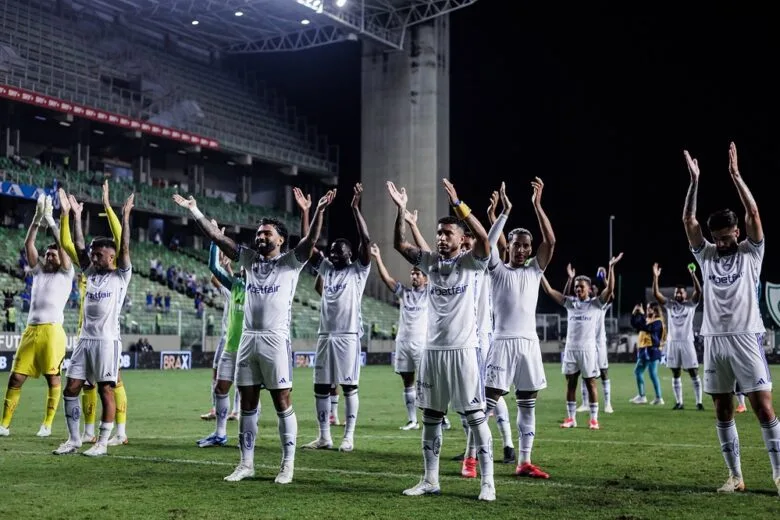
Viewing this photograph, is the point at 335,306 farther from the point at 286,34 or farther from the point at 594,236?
the point at 594,236

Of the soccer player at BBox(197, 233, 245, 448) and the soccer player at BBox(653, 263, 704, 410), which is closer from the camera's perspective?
the soccer player at BBox(197, 233, 245, 448)

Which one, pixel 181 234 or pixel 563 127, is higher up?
pixel 563 127

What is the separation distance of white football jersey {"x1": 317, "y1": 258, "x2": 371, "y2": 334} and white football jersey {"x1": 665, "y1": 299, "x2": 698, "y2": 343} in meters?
10.2

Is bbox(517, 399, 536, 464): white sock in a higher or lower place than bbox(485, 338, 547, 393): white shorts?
lower

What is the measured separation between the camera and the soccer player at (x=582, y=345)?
51.8 feet

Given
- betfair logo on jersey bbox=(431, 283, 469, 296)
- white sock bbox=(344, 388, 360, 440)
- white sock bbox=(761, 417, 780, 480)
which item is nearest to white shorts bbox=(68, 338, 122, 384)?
white sock bbox=(344, 388, 360, 440)

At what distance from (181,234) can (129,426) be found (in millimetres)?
43317

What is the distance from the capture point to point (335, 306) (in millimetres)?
12883

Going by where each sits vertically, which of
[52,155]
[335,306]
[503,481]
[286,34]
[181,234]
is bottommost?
[503,481]

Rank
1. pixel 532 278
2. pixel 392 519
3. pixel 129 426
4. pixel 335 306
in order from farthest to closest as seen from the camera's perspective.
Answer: pixel 129 426
pixel 335 306
pixel 532 278
pixel 392 519

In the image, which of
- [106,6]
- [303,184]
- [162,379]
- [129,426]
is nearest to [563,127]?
[303,184]

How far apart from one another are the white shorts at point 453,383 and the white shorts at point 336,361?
417 centimetres

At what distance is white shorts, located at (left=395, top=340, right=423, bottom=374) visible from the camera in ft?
49.7

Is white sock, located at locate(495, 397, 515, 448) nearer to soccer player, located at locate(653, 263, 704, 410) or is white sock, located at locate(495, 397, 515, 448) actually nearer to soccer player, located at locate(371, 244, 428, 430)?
soccer player, located at locate(371, 244, 428, 430)
